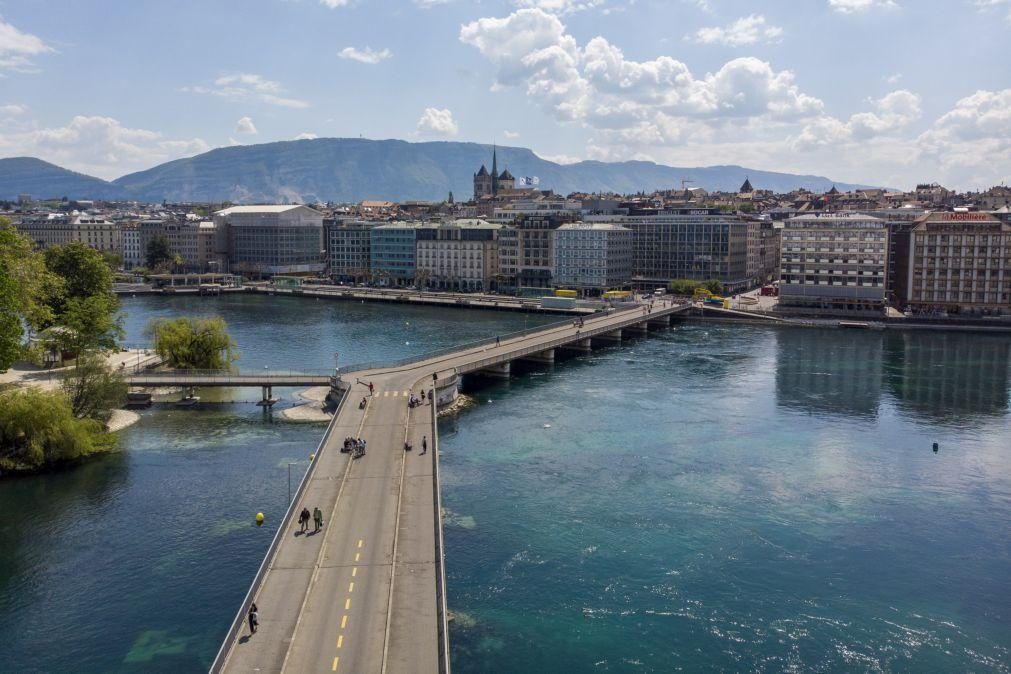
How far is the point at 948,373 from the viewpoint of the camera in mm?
90562

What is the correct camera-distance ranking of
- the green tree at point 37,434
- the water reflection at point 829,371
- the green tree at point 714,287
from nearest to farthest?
the green tree at point 37,434 → the water reflection at point 829,371 → the green tree at point 714,287

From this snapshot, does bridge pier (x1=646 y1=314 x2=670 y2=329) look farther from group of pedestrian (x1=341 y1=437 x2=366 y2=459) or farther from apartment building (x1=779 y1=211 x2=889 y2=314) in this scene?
group of pedestrian (x1=341 y1=437 x2=366 y2=459)

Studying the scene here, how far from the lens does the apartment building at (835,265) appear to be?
433ft

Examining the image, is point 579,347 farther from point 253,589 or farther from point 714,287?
point 253,589

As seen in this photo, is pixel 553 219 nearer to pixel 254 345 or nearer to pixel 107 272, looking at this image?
pixel 254 345

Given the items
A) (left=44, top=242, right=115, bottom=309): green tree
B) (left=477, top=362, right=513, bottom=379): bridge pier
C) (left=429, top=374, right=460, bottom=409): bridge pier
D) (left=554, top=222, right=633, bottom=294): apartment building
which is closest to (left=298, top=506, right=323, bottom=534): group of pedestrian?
(left=429, top=374, right=460, bottom=409): bridge pier

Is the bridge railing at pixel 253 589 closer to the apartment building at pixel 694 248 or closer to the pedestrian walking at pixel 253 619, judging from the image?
the pedestrian walking at pixel 253 619

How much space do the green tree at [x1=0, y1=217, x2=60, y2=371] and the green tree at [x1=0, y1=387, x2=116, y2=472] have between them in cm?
323

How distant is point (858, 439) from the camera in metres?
63.6

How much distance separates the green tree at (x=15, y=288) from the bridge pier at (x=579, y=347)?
2136 inches

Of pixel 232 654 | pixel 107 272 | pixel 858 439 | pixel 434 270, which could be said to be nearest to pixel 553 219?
pixel 434 270

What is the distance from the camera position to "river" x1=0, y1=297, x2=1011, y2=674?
3397 centimetres

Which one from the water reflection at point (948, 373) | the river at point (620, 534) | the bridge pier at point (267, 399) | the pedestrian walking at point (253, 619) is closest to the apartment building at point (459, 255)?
the water reflection at point (948, 373)

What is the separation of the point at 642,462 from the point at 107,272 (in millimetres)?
62951
